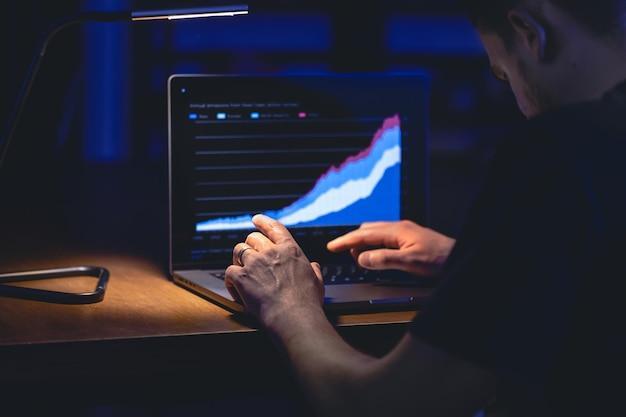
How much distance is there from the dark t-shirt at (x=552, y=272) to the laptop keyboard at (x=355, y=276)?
50 centimetres

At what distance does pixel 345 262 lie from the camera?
160 centimetres

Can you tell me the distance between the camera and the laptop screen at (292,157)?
1512mm

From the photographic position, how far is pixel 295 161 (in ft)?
5.19

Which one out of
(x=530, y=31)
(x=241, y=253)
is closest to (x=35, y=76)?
(x=241, y=253)

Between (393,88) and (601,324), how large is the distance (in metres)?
0.79

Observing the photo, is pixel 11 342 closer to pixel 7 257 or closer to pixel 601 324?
pixel 7 257

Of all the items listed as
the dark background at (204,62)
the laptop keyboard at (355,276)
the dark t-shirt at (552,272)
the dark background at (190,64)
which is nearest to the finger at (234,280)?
the laptop keyboard at (355,276)

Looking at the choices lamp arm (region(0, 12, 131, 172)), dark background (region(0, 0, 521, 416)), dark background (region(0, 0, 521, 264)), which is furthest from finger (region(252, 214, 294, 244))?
dark background (region(0, 0, 521, 264))

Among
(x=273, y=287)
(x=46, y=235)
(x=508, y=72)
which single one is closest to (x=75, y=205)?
(x=46, y=235)

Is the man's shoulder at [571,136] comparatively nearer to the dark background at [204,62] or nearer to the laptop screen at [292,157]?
the laptop screen at [292,157]

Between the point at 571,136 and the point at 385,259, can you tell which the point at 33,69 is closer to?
the point at 385,259

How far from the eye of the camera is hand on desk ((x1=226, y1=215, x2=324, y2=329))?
1191 mm

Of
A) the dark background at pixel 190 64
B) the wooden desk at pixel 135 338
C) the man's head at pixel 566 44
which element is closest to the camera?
the man's head at pixel 566 44

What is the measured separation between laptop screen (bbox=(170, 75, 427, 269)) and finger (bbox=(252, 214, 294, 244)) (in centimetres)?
16
